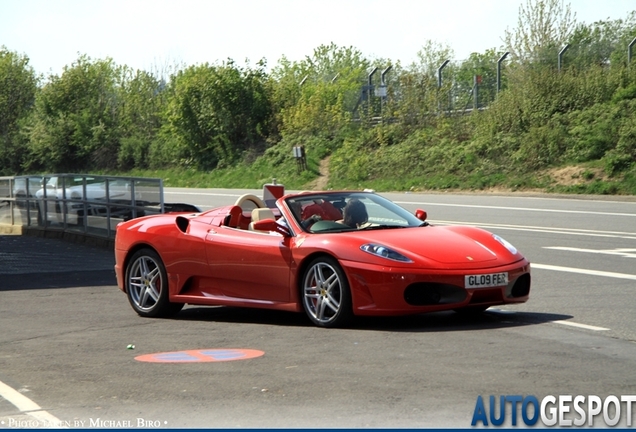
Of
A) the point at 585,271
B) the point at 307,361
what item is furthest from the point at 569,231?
the point at 307,361

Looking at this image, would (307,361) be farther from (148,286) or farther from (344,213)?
(148,286)

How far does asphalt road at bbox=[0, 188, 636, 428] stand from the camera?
20.7ft

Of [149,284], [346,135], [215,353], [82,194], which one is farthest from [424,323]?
[346,135]

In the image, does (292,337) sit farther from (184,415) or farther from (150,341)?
(184,415)

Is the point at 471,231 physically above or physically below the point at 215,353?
above

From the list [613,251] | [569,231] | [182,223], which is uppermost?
[182,223]

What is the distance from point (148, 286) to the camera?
37.0 ft

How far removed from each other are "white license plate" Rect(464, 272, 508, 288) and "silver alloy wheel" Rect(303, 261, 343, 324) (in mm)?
1072

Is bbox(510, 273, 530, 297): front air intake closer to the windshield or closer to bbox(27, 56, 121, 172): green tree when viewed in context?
the windshield

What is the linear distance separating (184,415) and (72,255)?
13956 millimetres

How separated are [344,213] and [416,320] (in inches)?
48.9

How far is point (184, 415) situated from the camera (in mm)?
6250

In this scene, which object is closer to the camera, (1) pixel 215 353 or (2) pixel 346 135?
(1) pixel 215 353

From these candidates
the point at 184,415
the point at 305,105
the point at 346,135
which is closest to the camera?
the point at 184,415
